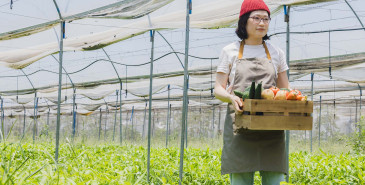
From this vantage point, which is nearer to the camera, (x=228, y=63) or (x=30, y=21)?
(x=228, y=63)

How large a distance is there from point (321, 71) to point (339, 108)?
398 inches

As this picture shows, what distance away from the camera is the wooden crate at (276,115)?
197cm

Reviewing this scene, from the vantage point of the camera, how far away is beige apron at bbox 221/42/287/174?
7.20ft

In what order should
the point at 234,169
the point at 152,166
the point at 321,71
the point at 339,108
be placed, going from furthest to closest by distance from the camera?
the point at 339,108 < the point at 321,71 < the point at 152,166 < the point at 234,169

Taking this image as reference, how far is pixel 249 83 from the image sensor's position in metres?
2.25

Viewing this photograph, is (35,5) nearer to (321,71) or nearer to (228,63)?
(228,63)

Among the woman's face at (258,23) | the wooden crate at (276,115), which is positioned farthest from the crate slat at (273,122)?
the woman's face at (258,23)

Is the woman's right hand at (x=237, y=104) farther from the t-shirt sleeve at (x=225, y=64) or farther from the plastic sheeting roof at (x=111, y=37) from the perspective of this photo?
the plastic sheeting roof at (x=111, y=37)

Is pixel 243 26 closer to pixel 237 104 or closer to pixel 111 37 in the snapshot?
pixel 237 104

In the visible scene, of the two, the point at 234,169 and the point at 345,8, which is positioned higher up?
the point at 345,8

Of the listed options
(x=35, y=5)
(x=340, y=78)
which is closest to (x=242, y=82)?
(x=35, y=5)

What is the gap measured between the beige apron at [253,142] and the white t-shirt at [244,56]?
3 cm

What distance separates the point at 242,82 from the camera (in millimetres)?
2264

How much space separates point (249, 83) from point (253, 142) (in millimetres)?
347
